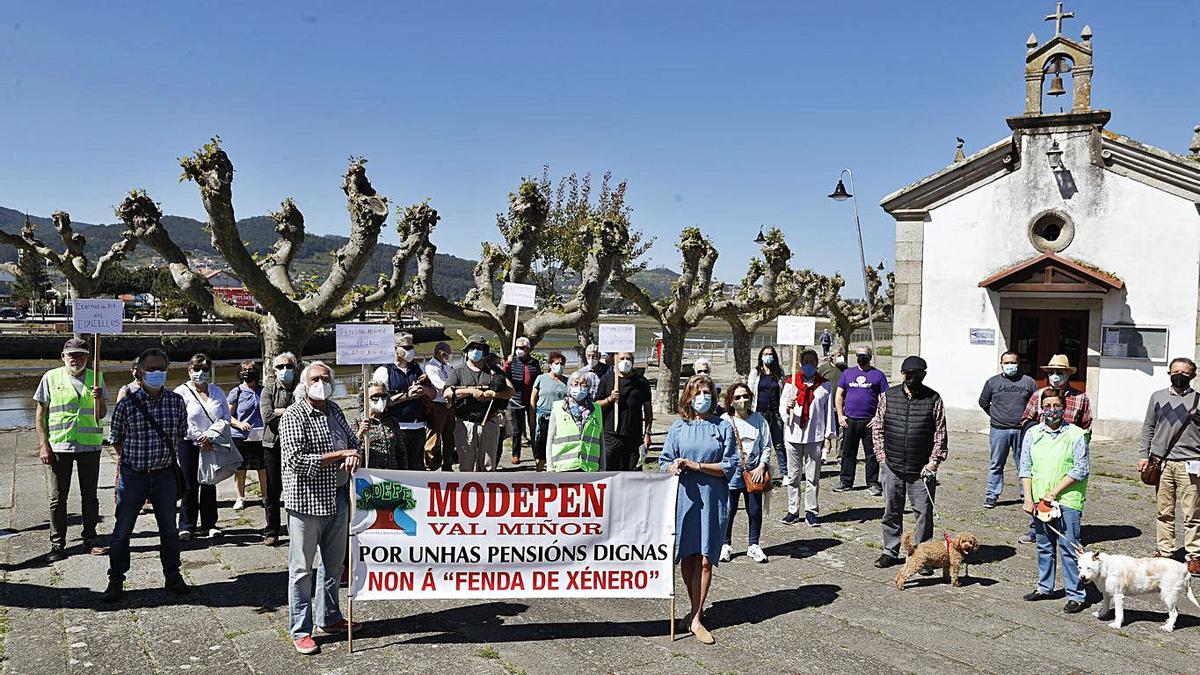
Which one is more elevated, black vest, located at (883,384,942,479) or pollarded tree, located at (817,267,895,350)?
pollarded tree, located at (817,267,895,350)

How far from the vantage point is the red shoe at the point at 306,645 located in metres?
5.38

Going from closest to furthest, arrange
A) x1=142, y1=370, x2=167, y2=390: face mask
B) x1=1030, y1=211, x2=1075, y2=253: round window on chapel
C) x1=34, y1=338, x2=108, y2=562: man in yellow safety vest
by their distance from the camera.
A: x1=142, y1=370, x2=167, y2=390: face mask
x1=34, y1=338, x2=108, y2=562: man in yellow safety vest
x1=1030, y1=211, x2=1075, y2=253: round window on chapel

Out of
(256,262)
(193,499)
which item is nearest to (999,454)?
(193,499)

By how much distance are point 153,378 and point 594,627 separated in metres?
3.85

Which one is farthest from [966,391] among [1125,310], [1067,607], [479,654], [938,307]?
[479,654]

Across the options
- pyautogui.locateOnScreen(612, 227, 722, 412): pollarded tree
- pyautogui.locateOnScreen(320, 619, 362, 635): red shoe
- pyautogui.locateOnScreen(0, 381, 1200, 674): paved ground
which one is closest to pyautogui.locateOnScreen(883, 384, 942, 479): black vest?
pyautogui.locateOnScreen(0, 381, 1200, 674): paved ground

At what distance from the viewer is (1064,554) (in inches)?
255

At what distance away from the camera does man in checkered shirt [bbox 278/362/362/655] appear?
213 inches

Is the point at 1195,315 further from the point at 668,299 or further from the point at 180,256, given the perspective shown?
the point at 180,256

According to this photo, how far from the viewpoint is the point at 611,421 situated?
30.8 ft

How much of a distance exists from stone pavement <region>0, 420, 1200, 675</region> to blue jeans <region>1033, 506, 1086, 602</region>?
165 millimetres

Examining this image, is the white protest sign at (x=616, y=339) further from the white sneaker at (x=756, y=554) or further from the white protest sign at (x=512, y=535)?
the white protest sign at (x=512, y=535)

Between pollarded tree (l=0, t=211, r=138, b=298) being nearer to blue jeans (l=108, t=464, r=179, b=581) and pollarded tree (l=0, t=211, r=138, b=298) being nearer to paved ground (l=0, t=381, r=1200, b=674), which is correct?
paved ground (l=0, t=381, r=1200, b=674)

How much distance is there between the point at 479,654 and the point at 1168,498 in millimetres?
6117
